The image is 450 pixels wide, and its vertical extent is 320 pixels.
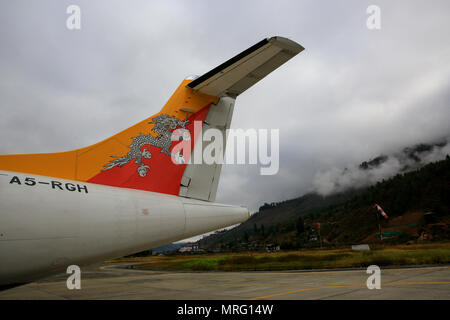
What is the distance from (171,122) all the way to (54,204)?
93.0 inches

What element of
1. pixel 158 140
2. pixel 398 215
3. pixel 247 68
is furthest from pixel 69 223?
pixel 398 215

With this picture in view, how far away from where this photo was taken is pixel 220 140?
582cm

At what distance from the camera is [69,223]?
3621 mm

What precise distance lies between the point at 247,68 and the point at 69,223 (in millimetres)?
3351

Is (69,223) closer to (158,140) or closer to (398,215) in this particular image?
(158,140)

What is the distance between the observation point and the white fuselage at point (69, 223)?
336 centimetres

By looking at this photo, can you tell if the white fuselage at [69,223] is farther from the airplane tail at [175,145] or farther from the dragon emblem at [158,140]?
the dragon emblem at [158,140]

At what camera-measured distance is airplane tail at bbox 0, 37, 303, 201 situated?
4207 millimetres

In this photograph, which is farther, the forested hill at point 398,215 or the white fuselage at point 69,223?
the forested hill at point 398,215

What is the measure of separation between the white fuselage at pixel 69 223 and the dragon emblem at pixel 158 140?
0.47 meters

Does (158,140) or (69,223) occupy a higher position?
(158,140)

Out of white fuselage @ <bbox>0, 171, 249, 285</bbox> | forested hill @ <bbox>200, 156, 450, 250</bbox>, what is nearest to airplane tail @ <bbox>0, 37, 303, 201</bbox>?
white fuselage @ <bbox>0, 171, 249, 285</bbox>

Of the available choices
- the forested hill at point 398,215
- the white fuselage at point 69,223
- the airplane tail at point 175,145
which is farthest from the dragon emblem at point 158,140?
the forested hill at point 398,215
